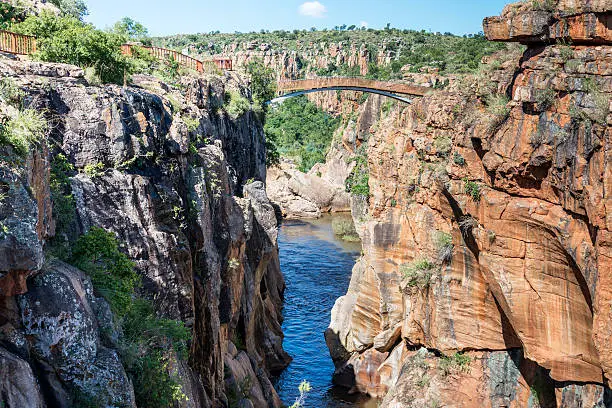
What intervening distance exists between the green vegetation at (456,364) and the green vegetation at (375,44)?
3506cm

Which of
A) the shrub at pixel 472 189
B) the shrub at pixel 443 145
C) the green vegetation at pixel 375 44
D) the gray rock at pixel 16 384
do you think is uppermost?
the green vegetation at pixel 375 44

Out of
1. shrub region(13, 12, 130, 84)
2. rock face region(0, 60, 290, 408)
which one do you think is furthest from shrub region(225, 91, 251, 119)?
shrub region(13, 12, 130, 84)

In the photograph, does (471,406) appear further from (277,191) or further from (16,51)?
(277,191)

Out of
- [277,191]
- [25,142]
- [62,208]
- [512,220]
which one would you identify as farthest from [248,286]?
[277,191]

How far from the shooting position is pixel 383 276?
26500 mm

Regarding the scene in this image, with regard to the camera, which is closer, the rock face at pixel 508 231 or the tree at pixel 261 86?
the rock face at pixel 508 231

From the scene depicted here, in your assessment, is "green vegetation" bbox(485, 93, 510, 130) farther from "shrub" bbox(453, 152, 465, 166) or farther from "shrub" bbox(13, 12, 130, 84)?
"shrub" bbox(13, 12, 130, 84)

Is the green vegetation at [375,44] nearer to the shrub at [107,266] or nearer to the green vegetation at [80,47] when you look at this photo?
the green vegetation at [80,47]

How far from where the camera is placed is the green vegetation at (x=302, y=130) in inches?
3137

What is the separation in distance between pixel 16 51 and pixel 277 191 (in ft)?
152

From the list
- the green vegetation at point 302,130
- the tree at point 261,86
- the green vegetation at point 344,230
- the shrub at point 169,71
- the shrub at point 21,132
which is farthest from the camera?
the green vegetation at point 302,130

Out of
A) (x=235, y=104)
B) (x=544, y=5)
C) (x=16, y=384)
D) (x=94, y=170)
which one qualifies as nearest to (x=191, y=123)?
(x=94, y=170)

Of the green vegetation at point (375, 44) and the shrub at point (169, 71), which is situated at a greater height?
the green vegetation at point (375, 44)

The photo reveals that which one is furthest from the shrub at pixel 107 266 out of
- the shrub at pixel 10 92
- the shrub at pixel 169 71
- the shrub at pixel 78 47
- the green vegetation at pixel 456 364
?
the green vegetation at pixel 456 364
